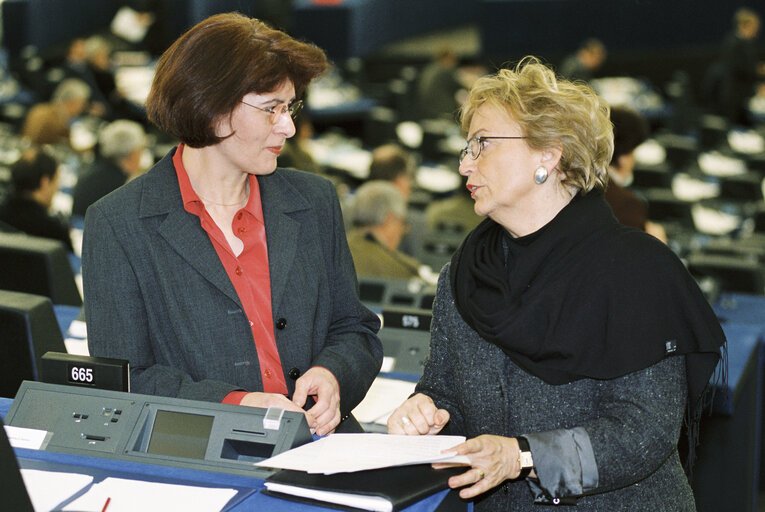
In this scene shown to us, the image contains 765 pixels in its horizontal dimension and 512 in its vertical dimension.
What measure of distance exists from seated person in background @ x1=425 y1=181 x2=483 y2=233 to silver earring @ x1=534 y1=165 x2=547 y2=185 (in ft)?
13.3

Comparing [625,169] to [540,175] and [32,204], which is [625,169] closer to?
[540,175]

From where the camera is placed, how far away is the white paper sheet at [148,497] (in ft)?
5.03

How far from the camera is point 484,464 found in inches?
65.6

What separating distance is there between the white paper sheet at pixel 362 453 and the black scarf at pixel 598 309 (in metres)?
0.24

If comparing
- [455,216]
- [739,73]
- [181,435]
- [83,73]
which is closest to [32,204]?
[455,216]

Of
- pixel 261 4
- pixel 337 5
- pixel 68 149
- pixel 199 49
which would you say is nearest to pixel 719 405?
pixel 199 49

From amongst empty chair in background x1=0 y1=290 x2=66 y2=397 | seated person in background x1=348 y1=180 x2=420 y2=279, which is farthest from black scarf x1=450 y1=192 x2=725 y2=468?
seated person in background x1=348 y1=180 x2=420 y2=279

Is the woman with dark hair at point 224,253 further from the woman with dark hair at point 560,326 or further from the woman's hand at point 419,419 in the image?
the woman with dark hair at point 560,326

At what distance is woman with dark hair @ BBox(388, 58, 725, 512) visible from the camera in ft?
5.90

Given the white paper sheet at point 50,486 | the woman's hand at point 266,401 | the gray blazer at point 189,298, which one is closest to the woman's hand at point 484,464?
the woman's hand at point 266,401

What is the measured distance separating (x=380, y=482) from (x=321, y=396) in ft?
1.49

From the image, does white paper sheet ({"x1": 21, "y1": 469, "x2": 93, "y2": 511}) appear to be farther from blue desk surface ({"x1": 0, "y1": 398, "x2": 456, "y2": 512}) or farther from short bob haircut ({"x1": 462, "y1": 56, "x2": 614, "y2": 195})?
short bob haircut ({"x1": 462, "y1": 56, "x2": 614, "y2": 195})

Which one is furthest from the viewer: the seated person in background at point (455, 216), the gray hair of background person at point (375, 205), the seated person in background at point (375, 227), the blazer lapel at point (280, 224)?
the seated person in background at point (455, 216)

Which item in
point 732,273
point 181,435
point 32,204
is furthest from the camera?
point 32,204
